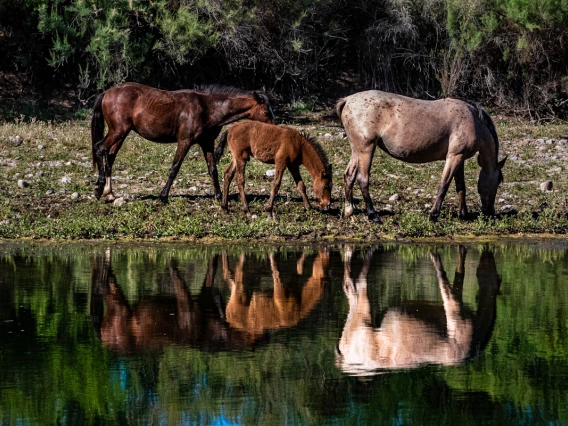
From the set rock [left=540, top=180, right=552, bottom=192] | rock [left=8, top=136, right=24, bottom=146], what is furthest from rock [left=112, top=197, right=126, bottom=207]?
rock [left=540, top=180, right=552, bottom=192]

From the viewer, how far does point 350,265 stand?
1273 centimetres

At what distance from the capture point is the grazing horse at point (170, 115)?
57.0 ft

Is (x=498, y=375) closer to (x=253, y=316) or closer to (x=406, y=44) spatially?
(x=253, y=316)

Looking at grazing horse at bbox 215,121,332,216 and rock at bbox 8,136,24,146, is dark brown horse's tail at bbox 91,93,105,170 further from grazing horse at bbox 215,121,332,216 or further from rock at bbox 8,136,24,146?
rock at bbox 8,136,24,146

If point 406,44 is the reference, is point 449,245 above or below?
below

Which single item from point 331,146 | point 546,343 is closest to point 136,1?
point 331,146

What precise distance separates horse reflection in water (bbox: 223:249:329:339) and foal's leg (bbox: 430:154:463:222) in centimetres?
413

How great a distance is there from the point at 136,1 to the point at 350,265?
14.5 m

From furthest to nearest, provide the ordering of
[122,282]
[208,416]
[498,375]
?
1. [122,282]
2. [498,375]
3. [208,416]

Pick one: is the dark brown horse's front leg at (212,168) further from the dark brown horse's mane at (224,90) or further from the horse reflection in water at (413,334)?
the horse reflection in water at (413,334)

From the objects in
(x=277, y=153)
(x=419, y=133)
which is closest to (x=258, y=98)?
(x=277, y=153)

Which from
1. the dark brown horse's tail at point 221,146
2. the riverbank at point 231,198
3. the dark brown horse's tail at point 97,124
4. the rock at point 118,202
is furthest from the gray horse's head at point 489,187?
the dark brown horse's tail at point 97,124

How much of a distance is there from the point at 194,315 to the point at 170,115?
27.1 feet

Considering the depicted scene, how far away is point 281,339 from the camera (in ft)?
28.5
